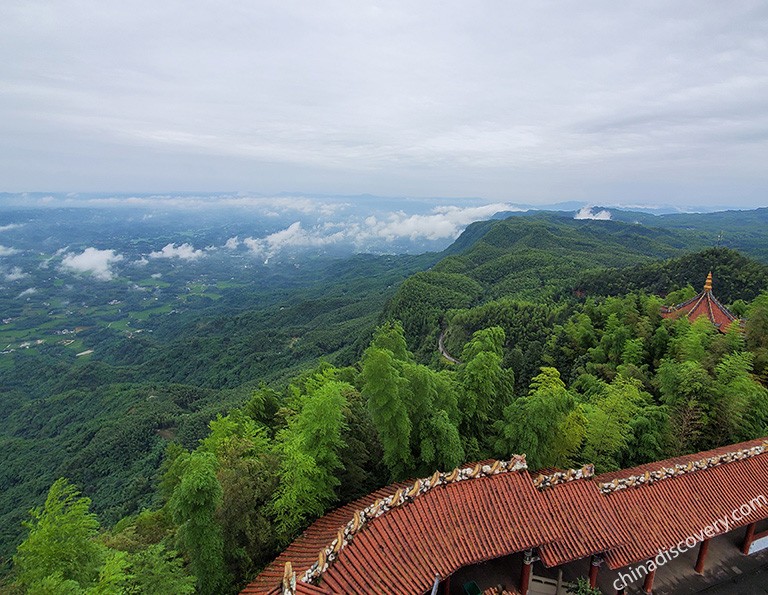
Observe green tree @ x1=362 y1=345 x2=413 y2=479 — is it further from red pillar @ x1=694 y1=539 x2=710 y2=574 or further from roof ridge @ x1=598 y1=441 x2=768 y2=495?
red pillar @ x1=694 y1=539 x2=710 y2=574

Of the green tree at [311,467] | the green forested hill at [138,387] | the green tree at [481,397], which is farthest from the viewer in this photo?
the green forested hill at [138,387]

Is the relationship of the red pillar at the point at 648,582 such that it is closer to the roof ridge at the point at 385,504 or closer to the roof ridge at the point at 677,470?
the roof ridge at the point at 677,470


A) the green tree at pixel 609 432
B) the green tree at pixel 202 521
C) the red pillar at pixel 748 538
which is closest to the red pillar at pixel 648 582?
the red pillar at pixel 748 538

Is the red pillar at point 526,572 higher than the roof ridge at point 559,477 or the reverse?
the reverse

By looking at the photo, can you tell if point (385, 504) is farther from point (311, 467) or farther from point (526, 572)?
point (526, 572)

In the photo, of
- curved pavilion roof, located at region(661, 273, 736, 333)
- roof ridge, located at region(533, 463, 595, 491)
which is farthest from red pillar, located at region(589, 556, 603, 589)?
curved pavilion roof, located at region(661, 273, 736, 333)

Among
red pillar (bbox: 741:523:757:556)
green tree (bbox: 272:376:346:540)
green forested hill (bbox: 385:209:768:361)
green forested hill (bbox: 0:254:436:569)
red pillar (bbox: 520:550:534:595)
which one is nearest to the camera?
red pillar (bbox: 520:550:534:595)

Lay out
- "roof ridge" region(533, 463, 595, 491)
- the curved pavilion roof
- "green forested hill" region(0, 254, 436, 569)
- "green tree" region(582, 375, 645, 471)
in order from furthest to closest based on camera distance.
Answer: "green forested hill" region(0, 254, 436, 569), the curved pavilion roof, "green tree" region(582, 375, 645, 471), "roof ridge" region(533, 463, 595, 491)
